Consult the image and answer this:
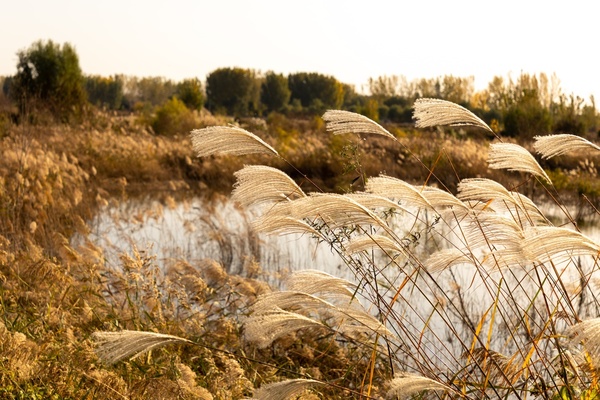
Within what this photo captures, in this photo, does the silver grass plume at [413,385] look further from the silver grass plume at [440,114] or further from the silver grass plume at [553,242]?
the silver grass plume at [440,114]

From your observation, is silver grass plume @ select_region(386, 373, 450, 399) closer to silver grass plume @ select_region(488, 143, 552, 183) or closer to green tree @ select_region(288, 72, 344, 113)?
silver grass plume @ select_region(488, 143, 552, 183)

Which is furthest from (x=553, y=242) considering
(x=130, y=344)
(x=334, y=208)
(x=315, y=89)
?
(x=315, y=89)

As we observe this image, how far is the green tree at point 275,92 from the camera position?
56.3 m

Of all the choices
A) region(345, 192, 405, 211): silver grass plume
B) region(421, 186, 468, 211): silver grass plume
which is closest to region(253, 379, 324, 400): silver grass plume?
region(345, 192, 405, 211): silver grass plume

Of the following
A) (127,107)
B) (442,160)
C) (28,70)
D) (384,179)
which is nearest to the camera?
(384,179)

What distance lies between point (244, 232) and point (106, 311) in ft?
11.7

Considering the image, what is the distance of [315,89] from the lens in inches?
2370

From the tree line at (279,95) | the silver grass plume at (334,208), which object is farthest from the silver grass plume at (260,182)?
the tree line at (279,95)

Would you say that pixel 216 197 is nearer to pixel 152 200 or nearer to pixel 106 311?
pixel 152 200

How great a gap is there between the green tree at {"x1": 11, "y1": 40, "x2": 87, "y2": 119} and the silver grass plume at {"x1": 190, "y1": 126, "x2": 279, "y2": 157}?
21596 millimetres

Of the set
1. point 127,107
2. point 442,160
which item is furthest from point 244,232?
point 127,107

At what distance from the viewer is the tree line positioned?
2298 cm

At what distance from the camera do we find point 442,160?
14.7 m

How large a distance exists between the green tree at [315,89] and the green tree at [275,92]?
2545 mm
